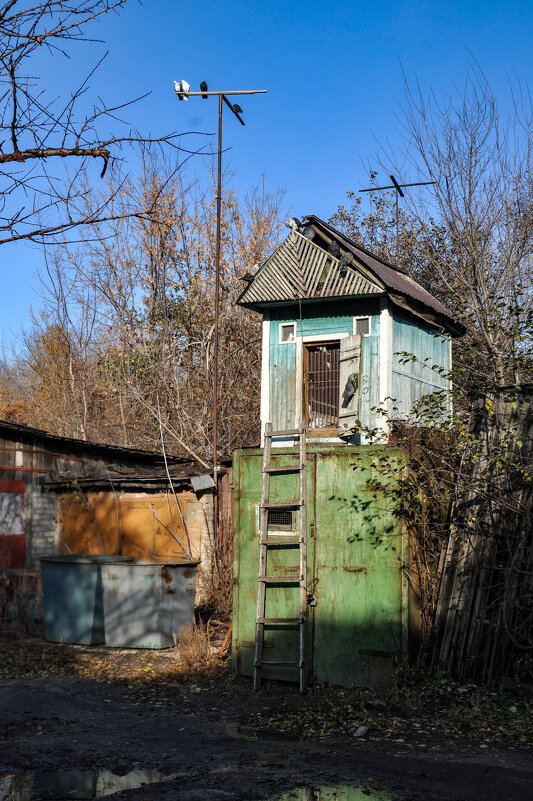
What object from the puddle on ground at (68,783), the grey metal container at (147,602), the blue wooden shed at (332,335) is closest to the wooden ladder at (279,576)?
the grey metal container at (147,602)

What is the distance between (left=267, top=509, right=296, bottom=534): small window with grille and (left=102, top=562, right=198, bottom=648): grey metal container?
7.68 feet

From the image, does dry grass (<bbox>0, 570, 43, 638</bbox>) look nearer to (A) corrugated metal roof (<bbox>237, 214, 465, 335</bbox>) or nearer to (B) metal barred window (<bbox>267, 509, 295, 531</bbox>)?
(B) metal barred window (<bbox>267, 509, 295, 531</bbox>)

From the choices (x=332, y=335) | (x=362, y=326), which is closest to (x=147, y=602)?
(x=332, y=335)

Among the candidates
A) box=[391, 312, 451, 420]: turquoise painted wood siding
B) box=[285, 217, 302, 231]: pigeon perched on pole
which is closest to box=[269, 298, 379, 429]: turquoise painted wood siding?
box=[391, 312, 451, 420]: turquoise painted wood siding

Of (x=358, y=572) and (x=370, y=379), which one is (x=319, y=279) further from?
(x=358, y=572)

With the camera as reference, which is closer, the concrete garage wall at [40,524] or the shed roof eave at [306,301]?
the shed roof eave at [306,301]

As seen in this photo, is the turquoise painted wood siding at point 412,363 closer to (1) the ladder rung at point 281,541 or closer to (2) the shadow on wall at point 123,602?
(1) the ladder rung at point 281,541

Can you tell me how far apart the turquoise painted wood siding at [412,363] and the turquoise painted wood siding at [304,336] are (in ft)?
1.35

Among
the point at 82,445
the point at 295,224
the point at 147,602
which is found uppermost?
the point at 295,224

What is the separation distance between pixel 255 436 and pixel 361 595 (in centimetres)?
1186

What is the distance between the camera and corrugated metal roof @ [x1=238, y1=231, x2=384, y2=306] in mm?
13000

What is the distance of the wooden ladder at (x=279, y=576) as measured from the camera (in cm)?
870

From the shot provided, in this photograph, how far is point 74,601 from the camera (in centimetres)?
1173

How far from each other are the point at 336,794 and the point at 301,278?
9523 millimetres
